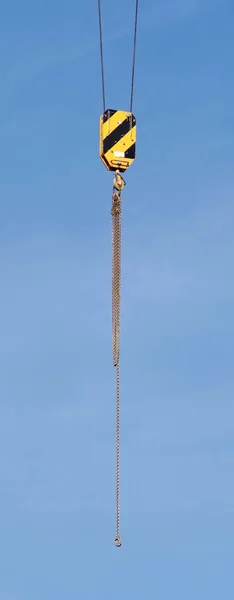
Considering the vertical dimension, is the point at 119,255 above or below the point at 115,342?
above

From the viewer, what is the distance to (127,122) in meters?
22.0

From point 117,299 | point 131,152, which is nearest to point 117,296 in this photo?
point 117,299

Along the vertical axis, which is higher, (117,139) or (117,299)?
(117,139)

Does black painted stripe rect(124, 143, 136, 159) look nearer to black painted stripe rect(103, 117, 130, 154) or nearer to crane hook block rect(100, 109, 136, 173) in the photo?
crane hook block rect(100, 109, 136, 173)

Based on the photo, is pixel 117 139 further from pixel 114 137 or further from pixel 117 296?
pixel 117 296

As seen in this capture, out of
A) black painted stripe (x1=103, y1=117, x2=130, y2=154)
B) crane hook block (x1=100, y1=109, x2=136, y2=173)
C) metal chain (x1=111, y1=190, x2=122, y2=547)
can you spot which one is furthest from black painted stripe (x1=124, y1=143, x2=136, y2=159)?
metal chain (x1=111, y1=190, x2=122, y2=547)

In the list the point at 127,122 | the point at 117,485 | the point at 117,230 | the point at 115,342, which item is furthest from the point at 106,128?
the point at 117,485

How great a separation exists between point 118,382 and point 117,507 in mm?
2122

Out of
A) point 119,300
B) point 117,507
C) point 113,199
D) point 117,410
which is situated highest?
point 113,199

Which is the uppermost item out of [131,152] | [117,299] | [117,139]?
[117,139]

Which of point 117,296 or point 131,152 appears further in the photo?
point 131,152

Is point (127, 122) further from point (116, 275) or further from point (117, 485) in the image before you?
point (117, 485)

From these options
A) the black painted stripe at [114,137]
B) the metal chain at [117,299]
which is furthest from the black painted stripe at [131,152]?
the metal chain at [117,299]

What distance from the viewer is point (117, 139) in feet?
71.4
